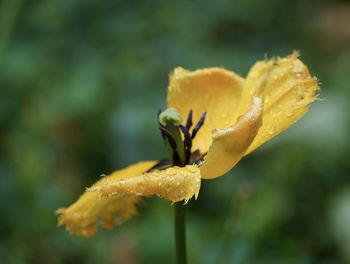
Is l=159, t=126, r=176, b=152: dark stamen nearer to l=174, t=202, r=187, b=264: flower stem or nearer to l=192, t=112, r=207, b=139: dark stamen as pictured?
l=192, t=112, r=207, b=139: dark stamen

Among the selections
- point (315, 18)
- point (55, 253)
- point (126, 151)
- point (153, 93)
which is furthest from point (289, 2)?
point (55, 253)

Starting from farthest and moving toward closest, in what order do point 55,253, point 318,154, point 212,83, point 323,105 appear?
point 323,105 < point 318,154 < point 55,253 < point 212,83

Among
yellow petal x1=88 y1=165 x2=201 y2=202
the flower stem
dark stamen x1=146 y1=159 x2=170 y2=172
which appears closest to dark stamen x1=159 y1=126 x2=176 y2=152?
dark stamen x1=146 y1=159 x2=170 y2=172

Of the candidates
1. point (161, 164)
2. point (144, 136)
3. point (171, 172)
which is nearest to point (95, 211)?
point (161, 164)

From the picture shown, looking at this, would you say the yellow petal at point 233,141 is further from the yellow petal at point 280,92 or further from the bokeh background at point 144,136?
the bokeh background at point 144,136

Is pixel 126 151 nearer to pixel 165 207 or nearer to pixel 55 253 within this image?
pixel 165 207

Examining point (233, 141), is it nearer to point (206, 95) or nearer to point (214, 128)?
point (214, 128)
